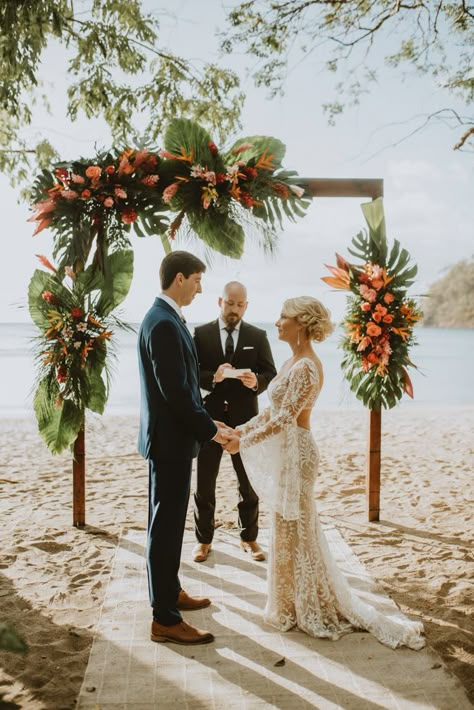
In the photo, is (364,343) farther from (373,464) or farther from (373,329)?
(373,464)

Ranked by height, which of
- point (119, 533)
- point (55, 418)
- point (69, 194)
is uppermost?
point (69, 194)

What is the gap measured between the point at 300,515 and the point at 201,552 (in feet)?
4.49

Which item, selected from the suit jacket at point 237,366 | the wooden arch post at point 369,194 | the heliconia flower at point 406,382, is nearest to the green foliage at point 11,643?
the suit jacket at point 237,366

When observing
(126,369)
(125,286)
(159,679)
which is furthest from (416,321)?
(126,369)

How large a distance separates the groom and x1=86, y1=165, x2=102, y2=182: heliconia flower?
5.01 feet

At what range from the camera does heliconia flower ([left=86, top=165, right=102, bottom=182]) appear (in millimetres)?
4453

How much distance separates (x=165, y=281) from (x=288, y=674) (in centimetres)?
203

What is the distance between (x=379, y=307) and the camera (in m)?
4.88

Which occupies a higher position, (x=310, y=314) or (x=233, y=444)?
(x=310, y=314)

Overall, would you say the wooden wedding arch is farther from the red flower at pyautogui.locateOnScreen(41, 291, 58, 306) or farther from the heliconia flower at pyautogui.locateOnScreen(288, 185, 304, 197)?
the red flower at pyautogui.locateOnScreen(41, 291, 58, 306)

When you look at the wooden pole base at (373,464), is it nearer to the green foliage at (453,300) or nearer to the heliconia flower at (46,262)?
the heliconia flower at (46,262)

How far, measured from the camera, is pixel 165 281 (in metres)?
3.31

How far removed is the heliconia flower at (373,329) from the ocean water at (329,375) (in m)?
0.64

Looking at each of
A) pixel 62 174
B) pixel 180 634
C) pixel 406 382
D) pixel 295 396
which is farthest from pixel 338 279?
pixel 180 634
